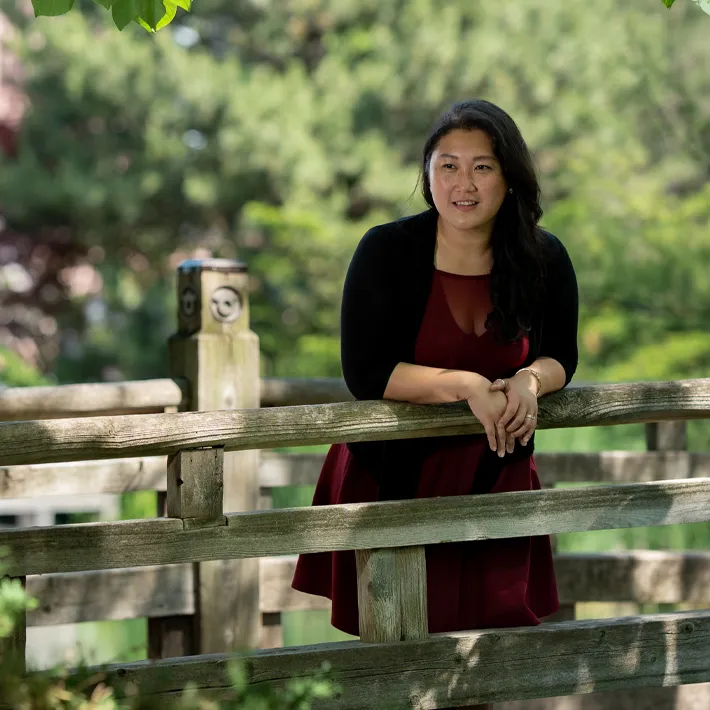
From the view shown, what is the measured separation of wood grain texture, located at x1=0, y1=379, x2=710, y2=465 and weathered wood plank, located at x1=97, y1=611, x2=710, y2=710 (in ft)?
1.45

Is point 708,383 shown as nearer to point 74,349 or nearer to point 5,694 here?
point 5,694

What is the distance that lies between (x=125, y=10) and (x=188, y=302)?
59.8 inches

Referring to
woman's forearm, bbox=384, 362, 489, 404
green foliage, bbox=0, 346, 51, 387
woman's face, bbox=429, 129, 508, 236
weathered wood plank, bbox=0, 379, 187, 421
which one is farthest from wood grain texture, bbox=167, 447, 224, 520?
green foliage, bbox=0, 346, 51, 387

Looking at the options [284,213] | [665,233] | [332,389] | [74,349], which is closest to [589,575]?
[332,389]

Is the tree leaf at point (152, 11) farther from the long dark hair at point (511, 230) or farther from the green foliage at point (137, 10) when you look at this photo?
the long dark hair at point (511, 230)

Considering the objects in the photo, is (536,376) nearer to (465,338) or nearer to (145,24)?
(465,338)

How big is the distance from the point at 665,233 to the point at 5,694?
9.22 metres

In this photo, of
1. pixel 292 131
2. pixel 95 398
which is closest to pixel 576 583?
pixel 95 398

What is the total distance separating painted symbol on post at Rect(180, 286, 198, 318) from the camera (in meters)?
4.42

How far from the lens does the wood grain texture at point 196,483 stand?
271 cm

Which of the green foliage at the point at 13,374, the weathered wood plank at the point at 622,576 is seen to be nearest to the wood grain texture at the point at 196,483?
the weathered wood plank at the point at 622,576

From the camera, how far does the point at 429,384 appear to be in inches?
112

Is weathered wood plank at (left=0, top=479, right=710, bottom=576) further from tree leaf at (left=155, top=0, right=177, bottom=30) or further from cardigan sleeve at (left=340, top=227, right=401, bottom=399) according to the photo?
tree leaf at (left=155, top=0, right=177, bottom=30)

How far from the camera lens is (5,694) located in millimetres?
2191
